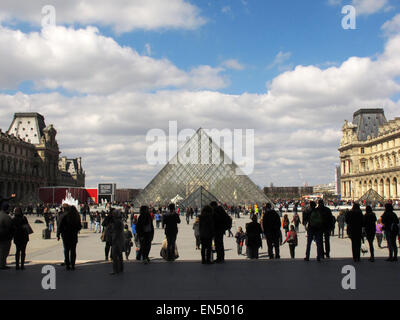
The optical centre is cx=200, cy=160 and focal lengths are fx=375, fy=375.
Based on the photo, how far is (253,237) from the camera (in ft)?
25.9

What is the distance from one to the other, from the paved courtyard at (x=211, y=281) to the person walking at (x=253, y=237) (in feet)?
1.80

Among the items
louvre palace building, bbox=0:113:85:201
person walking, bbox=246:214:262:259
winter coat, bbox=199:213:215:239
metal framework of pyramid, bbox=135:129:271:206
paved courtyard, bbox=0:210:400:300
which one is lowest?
paved courtyard, bbox=0:210:400:300

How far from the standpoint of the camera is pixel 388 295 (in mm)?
4672

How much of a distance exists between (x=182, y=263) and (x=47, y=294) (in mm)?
3007

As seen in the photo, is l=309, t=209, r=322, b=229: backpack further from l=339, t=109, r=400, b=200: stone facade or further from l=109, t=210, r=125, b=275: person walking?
l=339, t=109, r=400, b=200: stone facade

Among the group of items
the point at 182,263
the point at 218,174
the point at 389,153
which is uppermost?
the point at 389,153

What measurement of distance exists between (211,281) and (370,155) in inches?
2808

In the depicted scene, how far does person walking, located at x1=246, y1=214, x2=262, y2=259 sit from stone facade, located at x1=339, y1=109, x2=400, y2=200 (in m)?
53.9

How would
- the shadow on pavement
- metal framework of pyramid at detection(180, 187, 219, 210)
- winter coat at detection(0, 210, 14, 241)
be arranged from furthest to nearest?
metal framework of pyramid at detection(180, 187, 219, 210), winter coat at detection(0, 210, 14, 241), the shadow on pavement

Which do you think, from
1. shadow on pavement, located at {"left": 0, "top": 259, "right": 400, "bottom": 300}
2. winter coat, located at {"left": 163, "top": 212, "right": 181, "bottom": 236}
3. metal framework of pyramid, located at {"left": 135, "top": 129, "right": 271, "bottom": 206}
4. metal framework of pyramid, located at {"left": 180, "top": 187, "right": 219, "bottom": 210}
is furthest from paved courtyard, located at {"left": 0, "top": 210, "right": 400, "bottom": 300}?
metal framework of pyramid, located at {"left": 135, "top": 129, "right": 271, "bottom": 206}

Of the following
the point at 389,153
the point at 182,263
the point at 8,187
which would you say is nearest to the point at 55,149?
the point at 8,187

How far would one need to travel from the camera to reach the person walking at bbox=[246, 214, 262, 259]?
25.8ft

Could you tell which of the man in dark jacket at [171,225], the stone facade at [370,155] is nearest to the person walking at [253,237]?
the man in dark jacket at [171,225]
